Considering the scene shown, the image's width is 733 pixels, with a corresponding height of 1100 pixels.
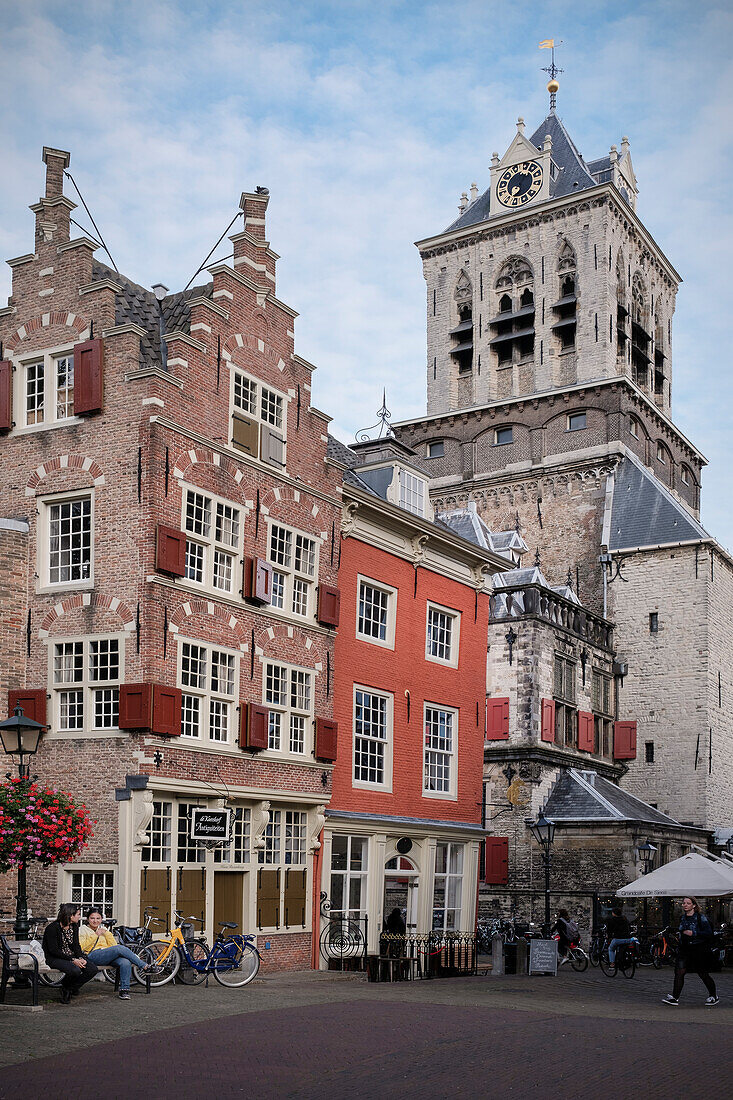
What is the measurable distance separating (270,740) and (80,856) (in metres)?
4.64

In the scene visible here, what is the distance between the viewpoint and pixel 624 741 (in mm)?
46062

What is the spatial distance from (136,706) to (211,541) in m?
3.54

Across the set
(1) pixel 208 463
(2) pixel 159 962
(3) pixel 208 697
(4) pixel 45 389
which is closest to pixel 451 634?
(3) pixel 208 697

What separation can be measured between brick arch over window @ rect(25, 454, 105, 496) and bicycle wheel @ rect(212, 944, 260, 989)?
26.6 ft

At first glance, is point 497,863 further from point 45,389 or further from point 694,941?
point 45,389

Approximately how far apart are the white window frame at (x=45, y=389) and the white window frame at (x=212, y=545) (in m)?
2.50

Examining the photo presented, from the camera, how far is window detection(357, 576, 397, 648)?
27375 mm

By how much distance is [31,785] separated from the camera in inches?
675

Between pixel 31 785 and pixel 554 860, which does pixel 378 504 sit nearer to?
pixel 31 785

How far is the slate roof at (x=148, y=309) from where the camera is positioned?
22.6 meters

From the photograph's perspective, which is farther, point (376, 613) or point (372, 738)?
point (376, 613)

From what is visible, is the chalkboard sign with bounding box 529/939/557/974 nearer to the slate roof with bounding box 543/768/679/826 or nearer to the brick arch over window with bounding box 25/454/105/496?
the slate roof with bounding box 543/768/679/826

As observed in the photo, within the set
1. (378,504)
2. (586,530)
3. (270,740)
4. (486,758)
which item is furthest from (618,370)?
(270,740)

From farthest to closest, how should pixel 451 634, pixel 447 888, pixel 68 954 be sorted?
pixel 451 634, pixel 447 888, pixel 68 954
